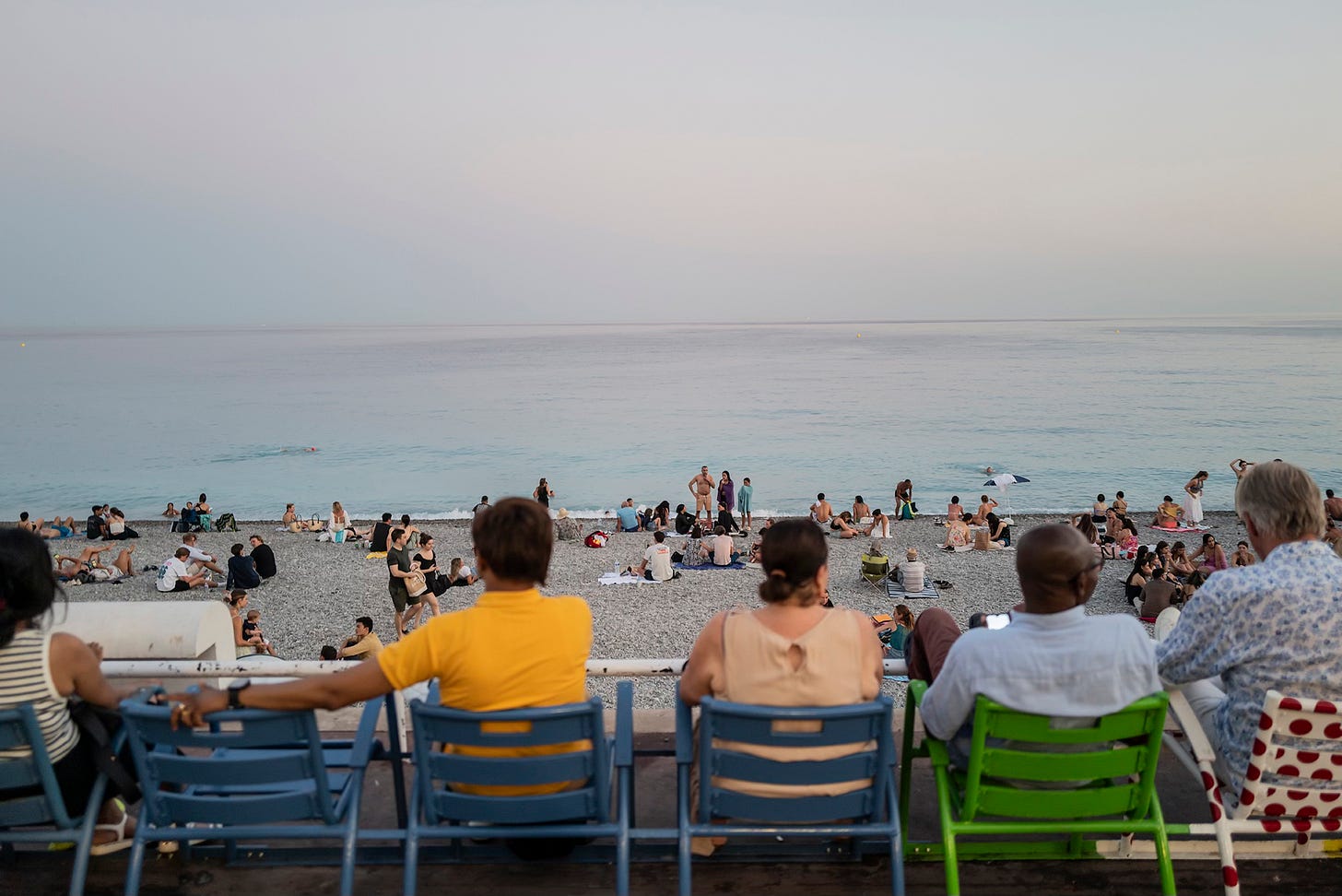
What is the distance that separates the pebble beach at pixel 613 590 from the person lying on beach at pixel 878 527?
500 mm

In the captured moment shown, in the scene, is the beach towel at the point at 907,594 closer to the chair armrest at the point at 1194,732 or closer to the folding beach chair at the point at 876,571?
the folding beach chair at the point at 876,571

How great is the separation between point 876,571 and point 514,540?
13.9 meters

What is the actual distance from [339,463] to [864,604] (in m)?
36.8

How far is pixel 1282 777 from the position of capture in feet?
8.30

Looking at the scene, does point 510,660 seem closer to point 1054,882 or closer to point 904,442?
point 1054,882

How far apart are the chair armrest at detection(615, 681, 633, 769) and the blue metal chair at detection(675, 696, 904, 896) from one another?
15 cm

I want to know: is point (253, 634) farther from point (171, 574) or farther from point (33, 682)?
point (33, 682)

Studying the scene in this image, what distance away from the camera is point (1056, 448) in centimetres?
4609

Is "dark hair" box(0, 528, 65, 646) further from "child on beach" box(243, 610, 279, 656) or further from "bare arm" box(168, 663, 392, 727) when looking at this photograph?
"child on beach" box(243, 610, 279, 656)

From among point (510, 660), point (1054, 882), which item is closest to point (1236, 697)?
point (1054, 882)

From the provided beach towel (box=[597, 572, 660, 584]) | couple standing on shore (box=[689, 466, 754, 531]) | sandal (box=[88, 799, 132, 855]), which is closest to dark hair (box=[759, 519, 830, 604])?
sandal (box=[88, 799, 132, 855])

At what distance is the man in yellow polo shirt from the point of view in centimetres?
234

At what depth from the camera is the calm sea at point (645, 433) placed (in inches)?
1471

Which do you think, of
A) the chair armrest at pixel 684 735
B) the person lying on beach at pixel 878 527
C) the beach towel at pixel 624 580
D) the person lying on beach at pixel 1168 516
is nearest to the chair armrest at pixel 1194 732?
the chair armrest at pixel 684 735
